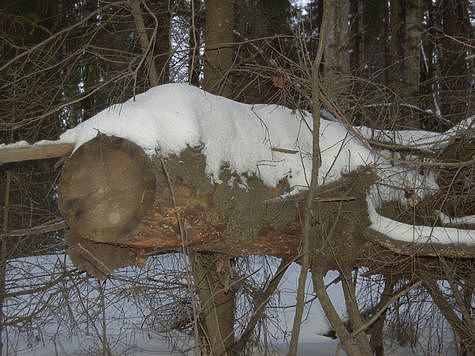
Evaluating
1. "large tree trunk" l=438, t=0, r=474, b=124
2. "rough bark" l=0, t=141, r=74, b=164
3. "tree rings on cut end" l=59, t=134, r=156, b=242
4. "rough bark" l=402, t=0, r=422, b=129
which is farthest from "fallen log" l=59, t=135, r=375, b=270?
"rough bark" l=402, t=0, r=422, b=129

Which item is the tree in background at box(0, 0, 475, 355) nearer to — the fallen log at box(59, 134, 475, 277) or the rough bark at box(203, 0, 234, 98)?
the rough bark at box(203, 0, 234, 98)

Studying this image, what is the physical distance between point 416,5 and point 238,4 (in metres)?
3.22

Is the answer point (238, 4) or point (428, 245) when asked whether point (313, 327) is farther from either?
point (428, 245)

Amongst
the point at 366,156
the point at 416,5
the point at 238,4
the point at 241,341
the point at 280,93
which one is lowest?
the point at 241,341

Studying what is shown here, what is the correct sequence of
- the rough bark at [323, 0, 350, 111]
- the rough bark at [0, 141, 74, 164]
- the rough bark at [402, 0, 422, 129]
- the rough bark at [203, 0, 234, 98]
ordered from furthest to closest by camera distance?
the rough bark at [402, 0, 422, 129] → the rough bark at [323, 0, 350, 111] → the rough bark at [203, 0, 234, 98] → the rough bark at [0, 141, 74, 164]

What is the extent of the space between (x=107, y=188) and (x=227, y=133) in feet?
2.64

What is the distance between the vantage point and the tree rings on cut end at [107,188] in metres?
3.31

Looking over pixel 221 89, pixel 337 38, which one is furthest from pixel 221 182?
pixel 337 38

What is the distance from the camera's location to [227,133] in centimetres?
370

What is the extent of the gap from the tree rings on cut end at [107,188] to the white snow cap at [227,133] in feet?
0.25

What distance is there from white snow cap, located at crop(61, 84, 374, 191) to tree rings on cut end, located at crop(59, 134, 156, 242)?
0.08 metres

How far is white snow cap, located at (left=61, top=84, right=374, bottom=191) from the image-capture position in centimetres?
339

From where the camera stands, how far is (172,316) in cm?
607

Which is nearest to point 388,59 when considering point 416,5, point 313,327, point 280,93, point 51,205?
point 416,5
